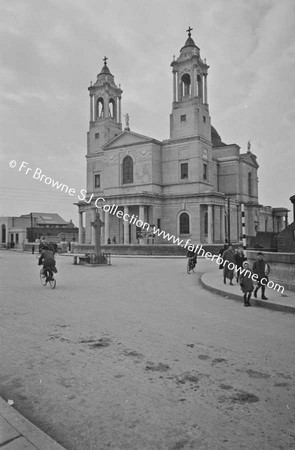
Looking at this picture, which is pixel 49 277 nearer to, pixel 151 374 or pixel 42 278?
pixel 42 278

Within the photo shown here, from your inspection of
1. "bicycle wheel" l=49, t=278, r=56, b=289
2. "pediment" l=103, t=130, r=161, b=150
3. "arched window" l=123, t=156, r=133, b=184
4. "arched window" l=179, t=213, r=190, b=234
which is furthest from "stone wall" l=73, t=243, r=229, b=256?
"bicycle wheel" l=49, t=278, r=56, b=289

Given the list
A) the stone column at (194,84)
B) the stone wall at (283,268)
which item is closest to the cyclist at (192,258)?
the stone wall at (283,268)

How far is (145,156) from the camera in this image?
4888 cm

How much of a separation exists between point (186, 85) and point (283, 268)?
43181mm

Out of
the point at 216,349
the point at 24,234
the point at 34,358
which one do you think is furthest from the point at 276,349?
the point at 24,234

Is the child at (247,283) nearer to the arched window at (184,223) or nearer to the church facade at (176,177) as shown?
the church facade at (176,177)

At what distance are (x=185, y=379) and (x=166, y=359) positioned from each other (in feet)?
2.73

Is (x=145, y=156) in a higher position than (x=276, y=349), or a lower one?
higher

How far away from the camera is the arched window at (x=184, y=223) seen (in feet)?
154

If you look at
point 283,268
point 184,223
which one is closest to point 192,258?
point 283,268

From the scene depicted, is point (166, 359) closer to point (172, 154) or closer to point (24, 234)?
point (172, 154)

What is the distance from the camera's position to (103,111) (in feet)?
184

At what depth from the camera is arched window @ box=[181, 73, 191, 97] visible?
4994 centimetres

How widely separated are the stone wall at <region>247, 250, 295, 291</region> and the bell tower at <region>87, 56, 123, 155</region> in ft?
147
